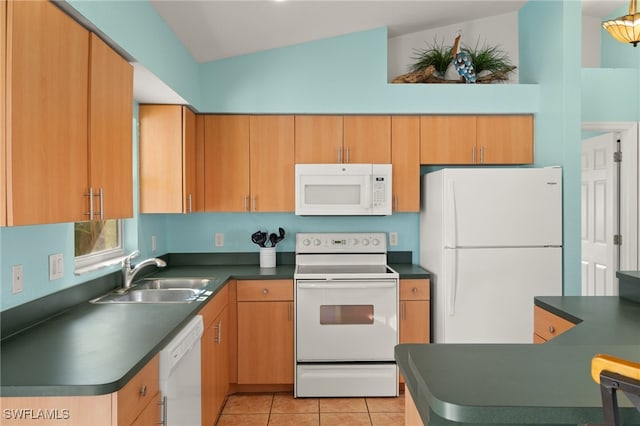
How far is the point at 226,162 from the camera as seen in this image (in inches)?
142

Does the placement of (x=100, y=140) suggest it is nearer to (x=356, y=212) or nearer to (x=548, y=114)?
(x=356, y=212)

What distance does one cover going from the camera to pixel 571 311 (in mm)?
2078

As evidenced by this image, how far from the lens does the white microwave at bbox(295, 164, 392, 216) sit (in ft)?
11.4

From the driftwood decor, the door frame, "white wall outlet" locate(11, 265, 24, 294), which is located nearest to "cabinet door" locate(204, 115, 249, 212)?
the driftwood decor

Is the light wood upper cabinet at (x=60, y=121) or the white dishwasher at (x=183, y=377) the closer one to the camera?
the light wood upper cabinet at (x=60, y=121)

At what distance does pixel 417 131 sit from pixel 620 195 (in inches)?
70.4

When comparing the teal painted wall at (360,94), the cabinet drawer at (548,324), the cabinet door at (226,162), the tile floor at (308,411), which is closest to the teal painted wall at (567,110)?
the teal painted wall at (360,94)

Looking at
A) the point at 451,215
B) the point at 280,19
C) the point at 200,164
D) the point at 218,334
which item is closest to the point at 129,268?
the point at 218,334

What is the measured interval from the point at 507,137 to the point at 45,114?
10.3ft

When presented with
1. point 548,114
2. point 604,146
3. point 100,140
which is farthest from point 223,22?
point 604,146

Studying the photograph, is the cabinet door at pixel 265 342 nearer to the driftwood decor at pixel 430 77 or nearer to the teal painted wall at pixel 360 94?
the teal painted wall at pixel 360 94

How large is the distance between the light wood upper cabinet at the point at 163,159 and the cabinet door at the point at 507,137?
219cm

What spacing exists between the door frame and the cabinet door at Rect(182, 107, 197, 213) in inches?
118

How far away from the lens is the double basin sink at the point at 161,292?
8.69 ft
